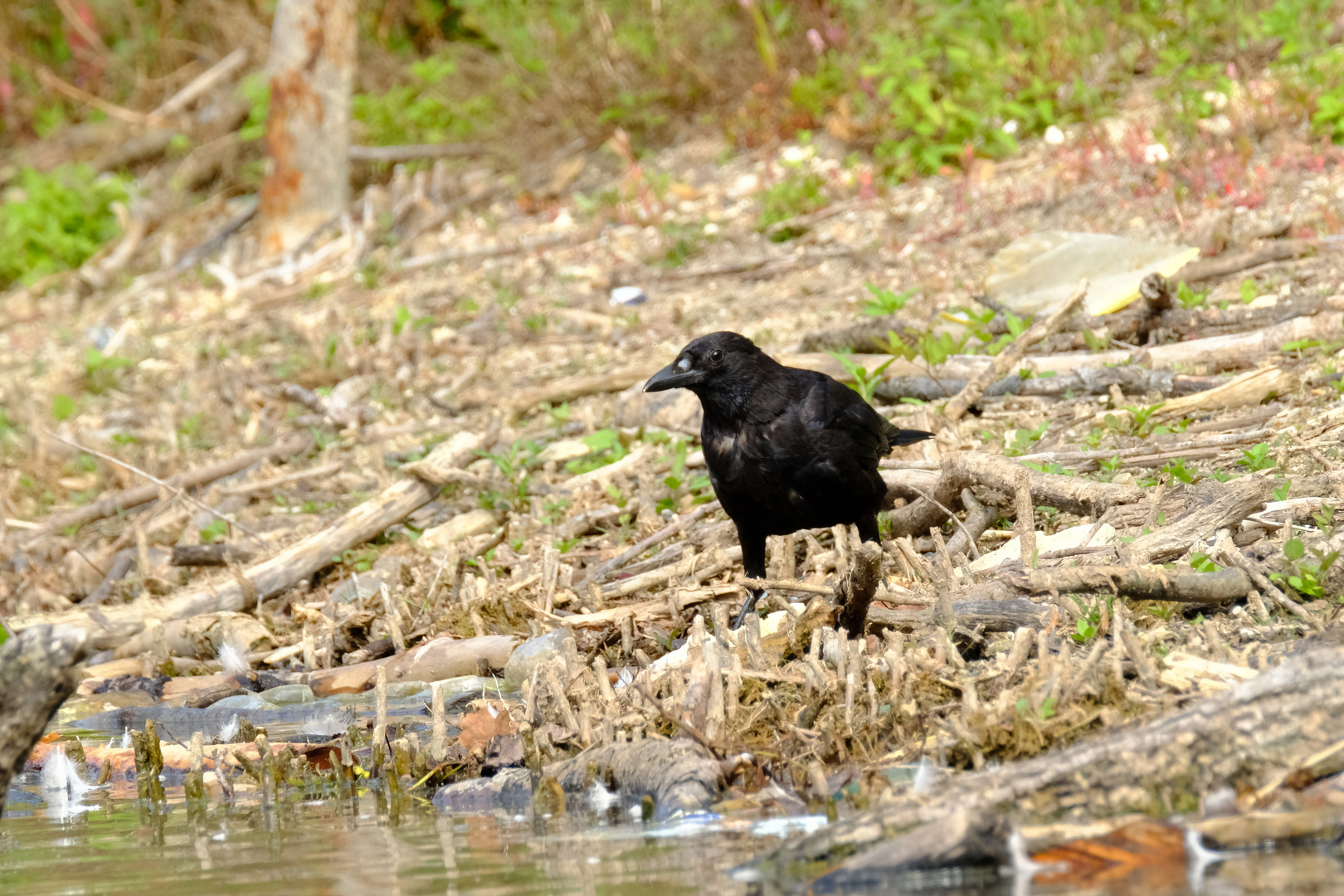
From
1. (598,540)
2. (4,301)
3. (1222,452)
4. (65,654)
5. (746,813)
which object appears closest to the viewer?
(65,654)

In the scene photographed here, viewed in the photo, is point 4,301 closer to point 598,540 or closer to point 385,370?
point 385,370

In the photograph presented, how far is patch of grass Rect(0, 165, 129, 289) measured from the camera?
13414mm

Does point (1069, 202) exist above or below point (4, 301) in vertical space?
below

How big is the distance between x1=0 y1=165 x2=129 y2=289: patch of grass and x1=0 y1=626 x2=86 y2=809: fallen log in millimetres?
11956

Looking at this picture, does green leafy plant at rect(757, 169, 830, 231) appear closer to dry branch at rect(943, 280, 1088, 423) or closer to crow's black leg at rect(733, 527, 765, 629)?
dry branch at rect(943, 280, 1088, 423)

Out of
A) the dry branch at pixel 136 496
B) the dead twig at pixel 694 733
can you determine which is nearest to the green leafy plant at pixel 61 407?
the dry branch at pixel 136 496

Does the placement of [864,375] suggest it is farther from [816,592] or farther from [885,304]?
[816,592]

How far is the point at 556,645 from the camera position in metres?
4.57

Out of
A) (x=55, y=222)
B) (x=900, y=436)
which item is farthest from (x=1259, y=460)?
(x=55, y=222)

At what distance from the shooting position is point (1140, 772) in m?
2.66

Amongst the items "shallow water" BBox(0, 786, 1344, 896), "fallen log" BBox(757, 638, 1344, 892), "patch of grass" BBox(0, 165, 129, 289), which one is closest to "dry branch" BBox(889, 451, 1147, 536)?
"fallen log" BBox(757, 638, 1344, 892)

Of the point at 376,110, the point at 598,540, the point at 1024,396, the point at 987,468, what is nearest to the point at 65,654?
the point at 987,468

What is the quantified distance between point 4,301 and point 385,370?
21.2 feet

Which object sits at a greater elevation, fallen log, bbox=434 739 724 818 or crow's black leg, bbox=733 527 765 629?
crow's black leg, bbox=733 527 765 629
